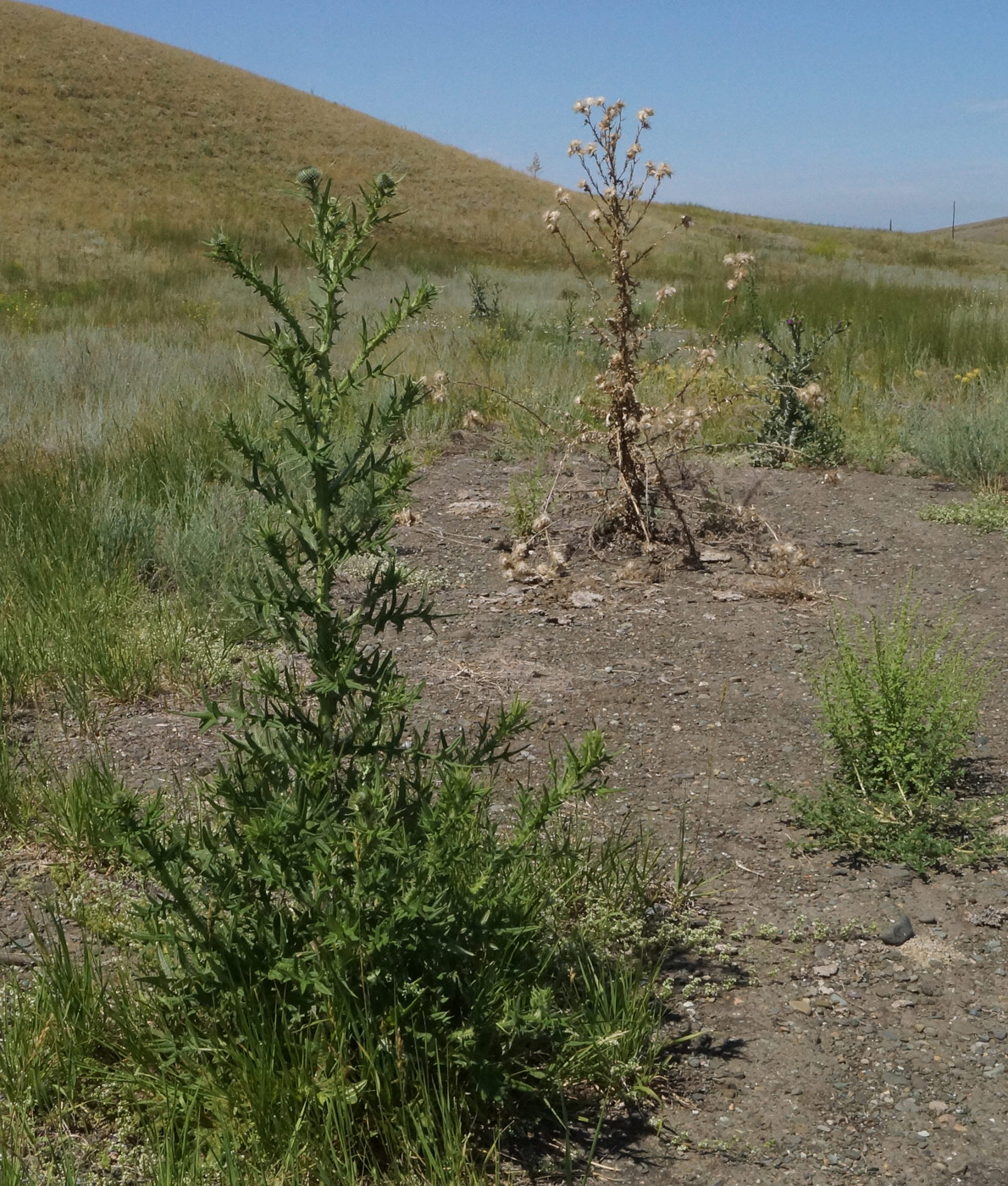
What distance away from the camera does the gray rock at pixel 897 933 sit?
2553mm

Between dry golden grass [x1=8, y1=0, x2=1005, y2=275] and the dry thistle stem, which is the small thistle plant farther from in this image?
dry golden grass [x1=8, y1=0, x2=1005, y2=275]

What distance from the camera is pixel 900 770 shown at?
2.99 metres

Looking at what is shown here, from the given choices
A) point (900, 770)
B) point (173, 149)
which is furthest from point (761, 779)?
point (173, 149)

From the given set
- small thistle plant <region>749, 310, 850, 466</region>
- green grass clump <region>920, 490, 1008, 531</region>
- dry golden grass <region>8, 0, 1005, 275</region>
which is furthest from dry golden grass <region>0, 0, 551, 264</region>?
green grass clump <region>920, 490, 1008, 531</region>

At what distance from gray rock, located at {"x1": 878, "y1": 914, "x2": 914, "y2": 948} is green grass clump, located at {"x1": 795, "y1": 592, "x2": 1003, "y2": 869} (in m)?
0.24

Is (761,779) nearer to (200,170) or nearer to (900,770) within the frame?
(900,770)

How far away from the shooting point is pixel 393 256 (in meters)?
24.7

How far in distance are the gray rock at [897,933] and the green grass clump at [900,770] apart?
0.80ft

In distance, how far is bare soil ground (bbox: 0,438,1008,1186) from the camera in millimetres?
2020

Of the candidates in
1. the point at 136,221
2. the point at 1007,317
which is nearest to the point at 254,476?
the point at 1007,317

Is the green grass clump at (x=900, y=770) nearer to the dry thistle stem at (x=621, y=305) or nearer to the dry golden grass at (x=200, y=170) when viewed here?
the dry thistle stem at (x=621, y=305)

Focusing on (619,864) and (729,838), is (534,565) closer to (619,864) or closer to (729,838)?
(729,838)

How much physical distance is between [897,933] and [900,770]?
552 millimetres

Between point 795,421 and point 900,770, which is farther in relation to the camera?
point 795,421
